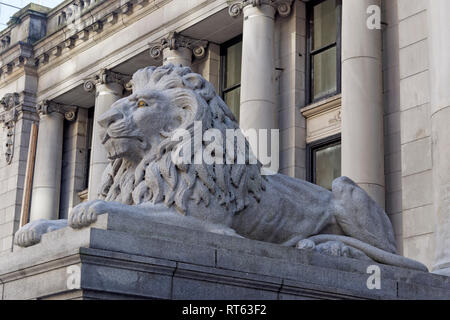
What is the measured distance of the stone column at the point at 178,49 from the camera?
27203 mm

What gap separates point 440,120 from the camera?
15.1 m

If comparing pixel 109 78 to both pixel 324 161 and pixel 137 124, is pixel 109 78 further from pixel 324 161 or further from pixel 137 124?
pixel 137 124

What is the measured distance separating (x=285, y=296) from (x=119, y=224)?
1721 millimetres

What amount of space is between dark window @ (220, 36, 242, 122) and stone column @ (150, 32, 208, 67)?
2.37 ft

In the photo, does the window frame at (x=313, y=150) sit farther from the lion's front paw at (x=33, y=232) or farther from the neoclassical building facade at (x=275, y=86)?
the lion's front paw at (x=33, y=232)

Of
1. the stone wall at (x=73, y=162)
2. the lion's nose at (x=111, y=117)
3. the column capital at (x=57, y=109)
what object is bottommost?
the lion's nose at (x=111, y=117)

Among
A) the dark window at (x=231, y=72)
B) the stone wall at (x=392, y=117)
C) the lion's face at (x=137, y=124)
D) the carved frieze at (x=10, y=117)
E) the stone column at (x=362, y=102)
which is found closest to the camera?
the lion's face at (x=137, y=124)

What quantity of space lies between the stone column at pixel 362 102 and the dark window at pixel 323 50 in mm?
2506

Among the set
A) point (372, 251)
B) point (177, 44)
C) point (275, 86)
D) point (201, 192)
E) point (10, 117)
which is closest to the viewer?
point (201, 192)

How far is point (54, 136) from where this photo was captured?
32.9 m

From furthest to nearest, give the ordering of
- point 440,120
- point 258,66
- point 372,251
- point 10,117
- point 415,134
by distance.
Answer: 1. point 10,117
2. point 258,66
3. point 415,134
4. point 440,120
5. point 372,251

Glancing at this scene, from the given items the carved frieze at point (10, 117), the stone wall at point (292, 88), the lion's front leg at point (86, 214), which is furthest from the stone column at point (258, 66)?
the lion's front leg at point (86, 214)

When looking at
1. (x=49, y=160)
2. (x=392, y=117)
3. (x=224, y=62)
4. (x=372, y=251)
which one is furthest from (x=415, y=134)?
(x=49, y=160)

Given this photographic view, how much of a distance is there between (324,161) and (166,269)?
1571cm
